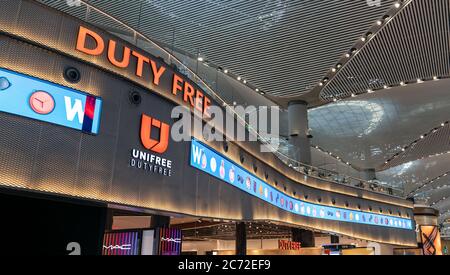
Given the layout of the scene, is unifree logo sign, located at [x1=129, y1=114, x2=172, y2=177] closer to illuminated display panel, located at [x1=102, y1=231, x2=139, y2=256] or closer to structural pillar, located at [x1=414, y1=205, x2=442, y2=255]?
illuminated display panel, located at [x1=102, y1=231, x2=139, y2=256]

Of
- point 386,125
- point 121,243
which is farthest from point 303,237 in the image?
point 386,125

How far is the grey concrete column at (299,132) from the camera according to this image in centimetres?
2409

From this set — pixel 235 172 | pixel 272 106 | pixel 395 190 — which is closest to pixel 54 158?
pixel 235 172

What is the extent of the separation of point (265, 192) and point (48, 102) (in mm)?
10129

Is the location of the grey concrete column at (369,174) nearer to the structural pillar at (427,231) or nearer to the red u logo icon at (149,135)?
the structural pillar at (427,231)

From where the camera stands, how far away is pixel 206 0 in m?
16.2

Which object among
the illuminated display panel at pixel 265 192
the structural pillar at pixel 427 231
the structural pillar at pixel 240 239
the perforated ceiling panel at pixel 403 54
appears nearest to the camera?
the illuminated display panel at pixel 265 192

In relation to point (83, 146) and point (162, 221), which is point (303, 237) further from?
point (83, 146)

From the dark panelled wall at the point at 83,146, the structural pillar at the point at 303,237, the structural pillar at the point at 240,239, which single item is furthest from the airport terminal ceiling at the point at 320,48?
the structural pillar at the point at 303,237

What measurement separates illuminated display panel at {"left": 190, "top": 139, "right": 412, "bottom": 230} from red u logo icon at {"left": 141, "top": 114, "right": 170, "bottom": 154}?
1118mm

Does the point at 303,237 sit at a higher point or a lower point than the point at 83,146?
lower

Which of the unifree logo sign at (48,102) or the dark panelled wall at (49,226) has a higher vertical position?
the unifree logo sign at (48,102)

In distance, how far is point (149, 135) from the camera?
28.2 ft

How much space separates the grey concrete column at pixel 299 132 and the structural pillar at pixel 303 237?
453 cm
